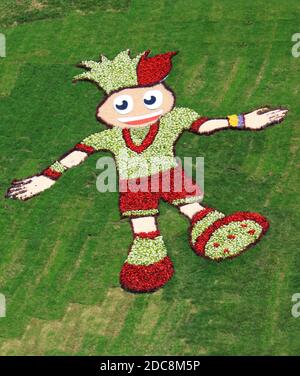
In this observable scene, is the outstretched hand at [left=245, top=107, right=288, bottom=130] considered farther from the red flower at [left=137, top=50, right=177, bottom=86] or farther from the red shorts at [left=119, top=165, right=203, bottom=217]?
the red flower at [left=137, top=50, right=177, bottom=86]

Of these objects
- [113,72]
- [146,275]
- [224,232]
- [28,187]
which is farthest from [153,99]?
[146,275]

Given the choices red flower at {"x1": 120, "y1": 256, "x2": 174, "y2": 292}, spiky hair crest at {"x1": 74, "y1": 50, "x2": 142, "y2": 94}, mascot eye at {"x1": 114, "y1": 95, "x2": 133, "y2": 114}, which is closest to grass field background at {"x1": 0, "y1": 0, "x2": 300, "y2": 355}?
red flower at {"x1": 120, "y1": 256, "x2": 174, "y2": 292}

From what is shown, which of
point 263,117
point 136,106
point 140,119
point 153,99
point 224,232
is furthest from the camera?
point 153,99

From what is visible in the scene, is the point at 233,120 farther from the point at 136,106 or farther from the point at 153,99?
the point at 136,106

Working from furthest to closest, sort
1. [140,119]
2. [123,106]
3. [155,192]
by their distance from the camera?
[123,106] < [140,119] < [155,192]

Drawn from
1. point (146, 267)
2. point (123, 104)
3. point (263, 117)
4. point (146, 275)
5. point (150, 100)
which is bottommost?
point (146, 275)
